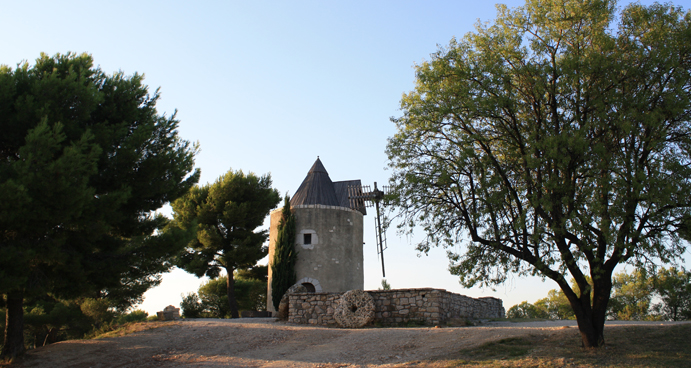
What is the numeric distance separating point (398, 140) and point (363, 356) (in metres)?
5.15

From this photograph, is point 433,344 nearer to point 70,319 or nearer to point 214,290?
point 70,319

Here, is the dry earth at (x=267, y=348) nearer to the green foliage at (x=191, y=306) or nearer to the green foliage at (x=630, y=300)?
the green foliage at (x=191, y=306)

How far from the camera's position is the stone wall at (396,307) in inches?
596

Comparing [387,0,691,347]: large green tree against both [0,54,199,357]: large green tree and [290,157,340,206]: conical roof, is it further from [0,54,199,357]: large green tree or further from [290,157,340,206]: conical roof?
[290,157,340,206]: conical roof

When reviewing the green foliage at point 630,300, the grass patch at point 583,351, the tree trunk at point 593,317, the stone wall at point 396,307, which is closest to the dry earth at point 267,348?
the grass patch at point 583,351

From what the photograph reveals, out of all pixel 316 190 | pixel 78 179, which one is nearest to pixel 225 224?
pixel 316 190

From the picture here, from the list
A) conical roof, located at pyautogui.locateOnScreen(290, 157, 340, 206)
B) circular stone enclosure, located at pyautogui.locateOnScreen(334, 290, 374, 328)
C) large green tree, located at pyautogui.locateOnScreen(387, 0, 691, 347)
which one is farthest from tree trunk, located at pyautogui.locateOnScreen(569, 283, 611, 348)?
conical roof, located at pyautogui.locateOnScreen(290, 157, 340, 206)

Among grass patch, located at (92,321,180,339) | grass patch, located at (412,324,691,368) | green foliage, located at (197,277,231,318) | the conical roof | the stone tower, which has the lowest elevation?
grass patch, located at (412,324,691,368)

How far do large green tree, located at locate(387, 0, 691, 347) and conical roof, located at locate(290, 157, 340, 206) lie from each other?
11353 mm

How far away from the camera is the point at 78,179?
9.64 metres

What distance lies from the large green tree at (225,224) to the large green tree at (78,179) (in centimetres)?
1088

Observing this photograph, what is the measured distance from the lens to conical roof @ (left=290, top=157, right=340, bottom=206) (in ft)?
75.3

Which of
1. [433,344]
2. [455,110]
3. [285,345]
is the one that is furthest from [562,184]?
[285,345]

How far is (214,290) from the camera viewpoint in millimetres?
29391
